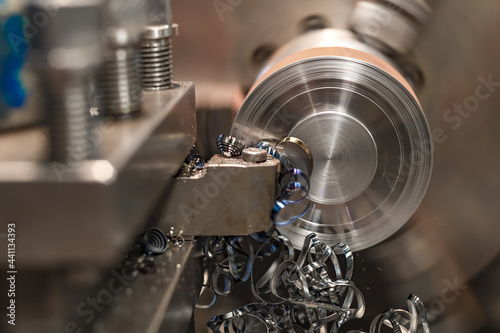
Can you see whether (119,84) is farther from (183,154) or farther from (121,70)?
(183,154)

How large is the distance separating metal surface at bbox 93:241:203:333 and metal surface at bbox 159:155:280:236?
31 millimetres

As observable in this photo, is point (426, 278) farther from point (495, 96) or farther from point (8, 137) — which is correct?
point (8, 137)

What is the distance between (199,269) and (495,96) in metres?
0.48

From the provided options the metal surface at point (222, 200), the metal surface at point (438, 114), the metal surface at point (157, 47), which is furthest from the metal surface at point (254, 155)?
the metal surface at point (438, 114)

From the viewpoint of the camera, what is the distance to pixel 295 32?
2.71ft

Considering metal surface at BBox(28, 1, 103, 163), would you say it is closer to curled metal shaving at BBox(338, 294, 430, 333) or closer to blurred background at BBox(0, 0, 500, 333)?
blurred background at BBox(0, 0, 500, 333)

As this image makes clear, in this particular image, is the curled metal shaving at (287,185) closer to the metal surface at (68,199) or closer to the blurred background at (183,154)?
the blurred background at (183,154)

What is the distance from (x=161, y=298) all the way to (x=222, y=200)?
5.4 inches

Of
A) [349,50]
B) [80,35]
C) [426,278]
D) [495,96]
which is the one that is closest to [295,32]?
[349,50]

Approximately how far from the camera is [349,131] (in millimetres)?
741

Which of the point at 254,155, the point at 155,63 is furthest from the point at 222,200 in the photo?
the point at 155,63

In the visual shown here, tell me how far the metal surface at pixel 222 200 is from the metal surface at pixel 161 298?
0.10ft

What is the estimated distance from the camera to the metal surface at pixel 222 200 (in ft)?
2.02

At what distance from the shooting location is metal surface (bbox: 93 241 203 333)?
490 millimetres
